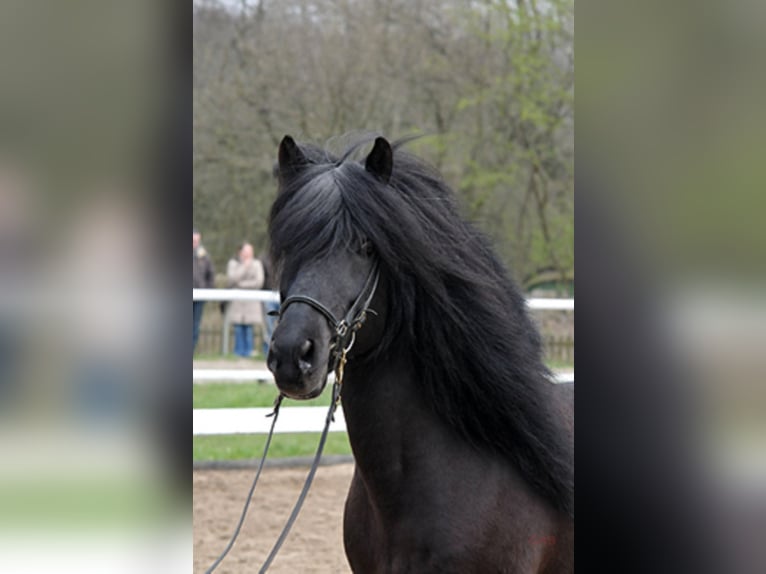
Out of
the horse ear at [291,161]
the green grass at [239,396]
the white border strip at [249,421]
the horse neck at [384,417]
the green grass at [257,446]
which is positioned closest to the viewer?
the horse neck at [384,417]

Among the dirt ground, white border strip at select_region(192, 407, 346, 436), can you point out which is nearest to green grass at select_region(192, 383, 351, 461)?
the dirt ground

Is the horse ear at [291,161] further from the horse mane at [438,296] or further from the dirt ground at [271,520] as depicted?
the dirt ground at [271,520]

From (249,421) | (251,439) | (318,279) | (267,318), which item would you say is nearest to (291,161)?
→ (318,279)

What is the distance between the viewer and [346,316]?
8.69ft

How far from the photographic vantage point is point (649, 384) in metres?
1.02

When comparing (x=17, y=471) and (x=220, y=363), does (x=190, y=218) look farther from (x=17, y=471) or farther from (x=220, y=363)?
(x=220, y=363)

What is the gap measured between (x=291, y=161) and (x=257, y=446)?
7.09 m

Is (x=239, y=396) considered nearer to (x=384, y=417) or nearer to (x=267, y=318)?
(x=267, y=318)

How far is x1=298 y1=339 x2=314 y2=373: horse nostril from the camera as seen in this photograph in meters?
2.46

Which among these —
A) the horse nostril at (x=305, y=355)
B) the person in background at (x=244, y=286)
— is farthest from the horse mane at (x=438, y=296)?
the person in background at (x=244, y=286)

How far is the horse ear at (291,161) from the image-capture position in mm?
2966

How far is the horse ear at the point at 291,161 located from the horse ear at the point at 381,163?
22 centimetres

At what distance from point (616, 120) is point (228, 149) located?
19003 mm

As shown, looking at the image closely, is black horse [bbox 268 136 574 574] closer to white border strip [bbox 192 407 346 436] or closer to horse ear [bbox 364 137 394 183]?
horse ear [bbox 364 137 394 183]
